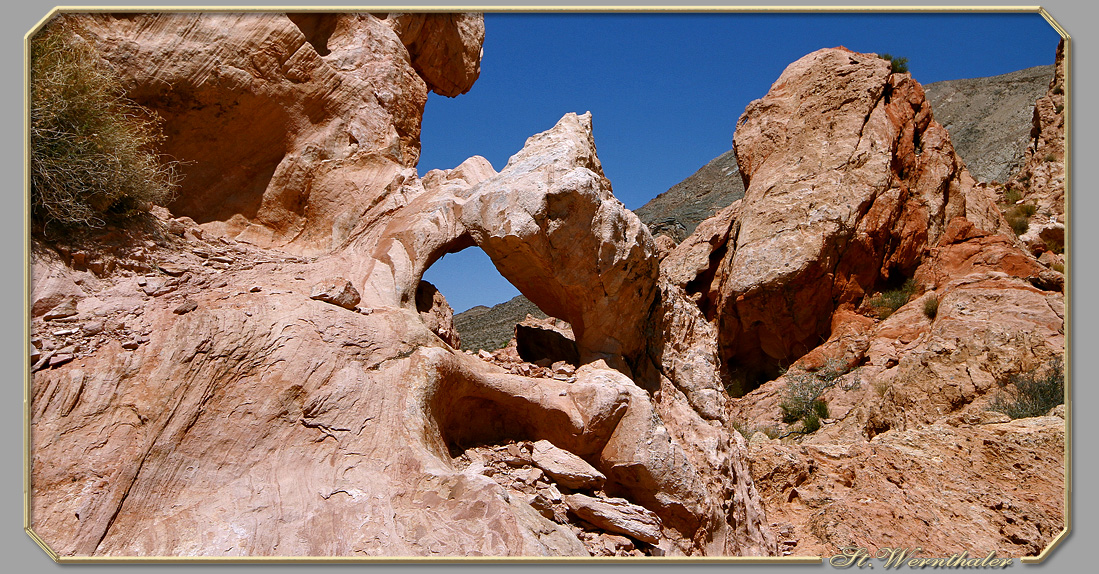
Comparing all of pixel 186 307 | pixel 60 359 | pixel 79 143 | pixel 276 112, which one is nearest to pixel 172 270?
pixel 186 307

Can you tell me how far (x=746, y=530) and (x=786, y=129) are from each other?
36.3 feet

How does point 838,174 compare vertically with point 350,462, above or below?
above

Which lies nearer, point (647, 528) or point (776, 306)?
point (647, 528)

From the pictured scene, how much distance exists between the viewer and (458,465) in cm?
500

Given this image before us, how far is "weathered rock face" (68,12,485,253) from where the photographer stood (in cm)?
611

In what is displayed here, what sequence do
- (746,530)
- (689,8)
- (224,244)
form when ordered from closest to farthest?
1. (689,8)
2. (224,244)
3. (746,530)

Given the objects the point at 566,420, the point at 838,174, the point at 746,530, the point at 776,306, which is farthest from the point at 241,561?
the point at 838,174

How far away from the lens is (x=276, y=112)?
6.72 m

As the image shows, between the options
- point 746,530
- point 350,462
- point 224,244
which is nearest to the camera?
point 350,462

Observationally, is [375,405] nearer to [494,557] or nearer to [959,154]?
[494,557]

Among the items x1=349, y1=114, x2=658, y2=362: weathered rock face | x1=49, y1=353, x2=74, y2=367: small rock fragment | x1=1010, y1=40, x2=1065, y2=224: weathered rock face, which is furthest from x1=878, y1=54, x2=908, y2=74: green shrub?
x1=49, y1=353, x2=74, y2=367: small rock fragment

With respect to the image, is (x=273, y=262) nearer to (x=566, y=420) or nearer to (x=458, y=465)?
(x=458, y=465)

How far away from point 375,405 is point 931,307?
35.9 ft

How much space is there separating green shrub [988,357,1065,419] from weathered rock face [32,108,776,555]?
278cm
